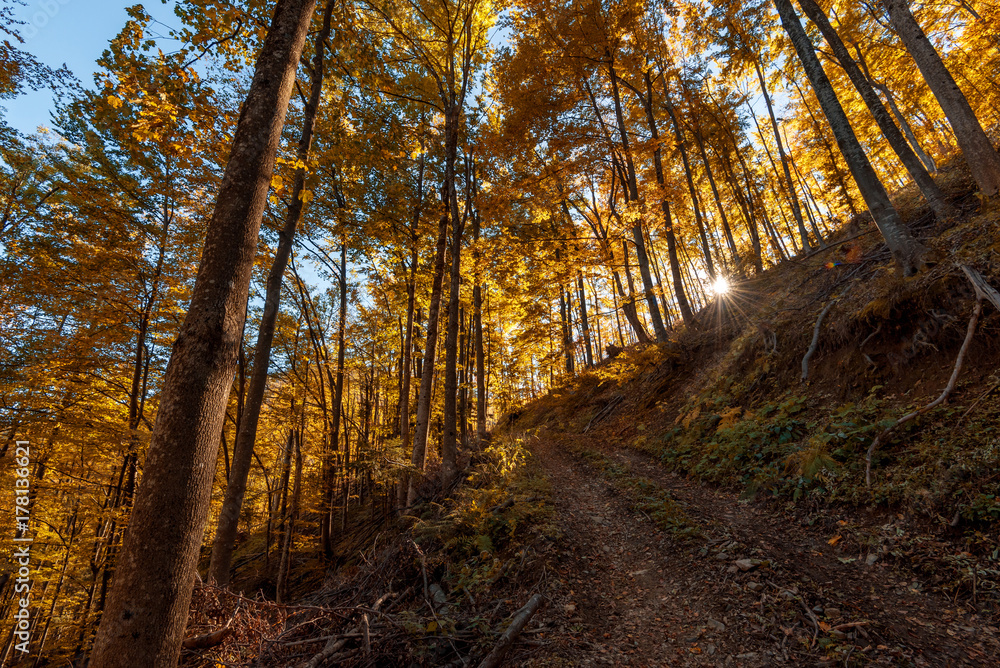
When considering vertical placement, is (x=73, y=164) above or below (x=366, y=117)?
above

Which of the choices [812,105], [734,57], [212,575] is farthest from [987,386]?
[812,105]

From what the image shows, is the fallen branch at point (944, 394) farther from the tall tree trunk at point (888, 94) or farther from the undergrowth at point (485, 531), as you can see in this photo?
the tall tree trunk at point (888, 94)

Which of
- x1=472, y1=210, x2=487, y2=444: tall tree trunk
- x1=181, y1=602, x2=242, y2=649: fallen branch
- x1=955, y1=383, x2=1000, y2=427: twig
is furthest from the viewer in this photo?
x1=472, y1=210, x2=487, y2=444: tall tree trunk

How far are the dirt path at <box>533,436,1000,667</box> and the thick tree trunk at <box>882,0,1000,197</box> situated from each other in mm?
6887

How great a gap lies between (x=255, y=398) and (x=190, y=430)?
5096 millimetres

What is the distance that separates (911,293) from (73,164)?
18800 millimetres

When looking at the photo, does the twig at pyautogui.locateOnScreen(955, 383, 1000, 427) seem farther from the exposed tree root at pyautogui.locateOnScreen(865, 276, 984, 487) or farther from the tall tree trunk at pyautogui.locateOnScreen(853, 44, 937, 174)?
the tall tree trunk at pyautogui.locateOnScreen(853, 44, 937, 174)

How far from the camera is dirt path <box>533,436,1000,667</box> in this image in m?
2.71

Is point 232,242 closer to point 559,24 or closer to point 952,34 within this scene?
point 559,24

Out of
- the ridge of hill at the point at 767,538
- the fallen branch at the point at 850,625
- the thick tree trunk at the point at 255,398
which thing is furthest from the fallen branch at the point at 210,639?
the fallen branch at the point at 850,625

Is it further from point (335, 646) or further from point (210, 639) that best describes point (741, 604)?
point (210, 639)

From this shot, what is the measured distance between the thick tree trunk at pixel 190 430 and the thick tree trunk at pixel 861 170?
28.9 feet

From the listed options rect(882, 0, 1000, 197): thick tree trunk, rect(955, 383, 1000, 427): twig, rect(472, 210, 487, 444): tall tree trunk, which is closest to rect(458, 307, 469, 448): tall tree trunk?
rect(472, 210, 487, 444): tall tree trunk

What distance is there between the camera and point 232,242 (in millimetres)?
2553
